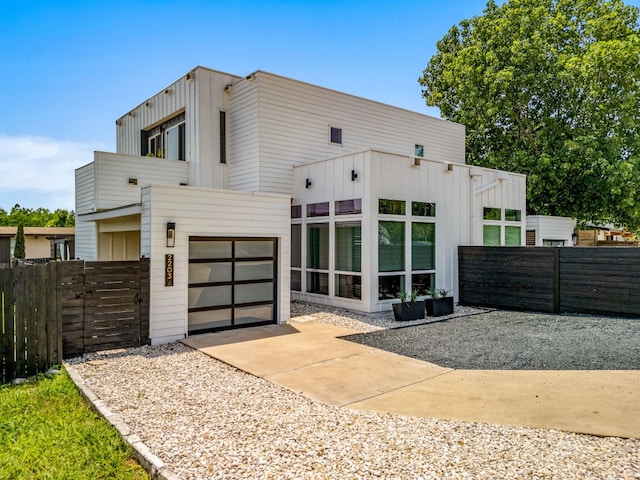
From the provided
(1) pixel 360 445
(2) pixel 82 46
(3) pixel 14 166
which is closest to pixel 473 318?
(1) pixel 360 445

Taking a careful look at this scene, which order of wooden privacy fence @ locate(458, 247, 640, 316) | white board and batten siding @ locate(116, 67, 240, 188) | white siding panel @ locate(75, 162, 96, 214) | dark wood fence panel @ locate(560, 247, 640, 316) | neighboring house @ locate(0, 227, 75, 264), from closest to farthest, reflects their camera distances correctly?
dark wood fence panel @ locate(560, 247, 640, 316) < wooden privacy fence @ locate(458, 247, 640, 316) < white siding panel @ locate(75, 162, 96, 214) < white board and batten siding @ locate(116, 67, 240, 188) < neighboring house @ locate(0, 227, 75, 264)

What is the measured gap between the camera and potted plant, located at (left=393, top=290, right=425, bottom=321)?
29.1ft

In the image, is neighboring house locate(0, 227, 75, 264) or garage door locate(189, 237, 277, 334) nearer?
garage door locate(189, 237, 277, 334)

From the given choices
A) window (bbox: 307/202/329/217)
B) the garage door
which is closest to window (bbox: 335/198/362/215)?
window (bbox: 307/202/329/217)

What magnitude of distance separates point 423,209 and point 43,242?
78.7 ft

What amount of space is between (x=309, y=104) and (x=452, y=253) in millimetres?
5841

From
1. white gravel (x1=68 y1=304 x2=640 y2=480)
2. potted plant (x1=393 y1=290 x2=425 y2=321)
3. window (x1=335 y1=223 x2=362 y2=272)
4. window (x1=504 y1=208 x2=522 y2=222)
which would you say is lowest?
white gravel (x1=68 y1=304 x2=640 y2=480)

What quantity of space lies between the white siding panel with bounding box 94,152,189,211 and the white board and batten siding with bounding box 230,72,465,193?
1721 millimetres

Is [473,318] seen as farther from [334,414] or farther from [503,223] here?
[334,414]

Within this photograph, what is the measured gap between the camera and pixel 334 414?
4055 mm

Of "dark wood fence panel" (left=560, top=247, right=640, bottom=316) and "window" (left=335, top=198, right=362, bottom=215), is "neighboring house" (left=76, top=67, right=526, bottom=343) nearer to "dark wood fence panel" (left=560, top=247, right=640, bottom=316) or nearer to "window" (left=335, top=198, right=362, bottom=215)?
"window" (left=335, top=198, right=362, bottom=215)

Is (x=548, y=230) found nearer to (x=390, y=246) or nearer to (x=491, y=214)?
(x=491, y=214)

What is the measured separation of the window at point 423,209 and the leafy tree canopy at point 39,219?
3193 centimetres

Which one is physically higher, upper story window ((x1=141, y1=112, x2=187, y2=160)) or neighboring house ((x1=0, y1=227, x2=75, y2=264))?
upper story window ((x1=141, y1=112, x2=187, y2=160))
